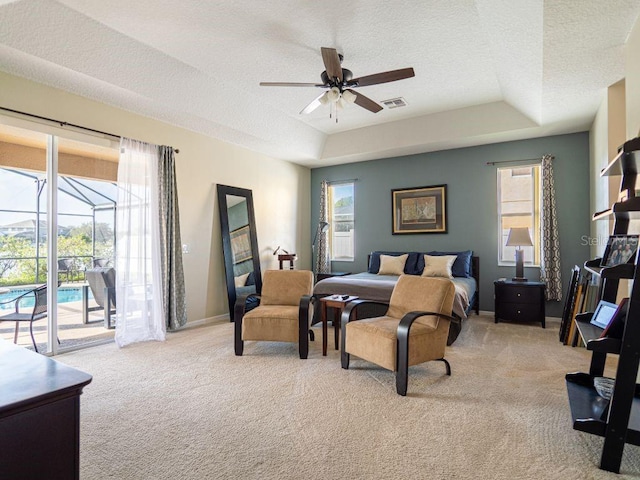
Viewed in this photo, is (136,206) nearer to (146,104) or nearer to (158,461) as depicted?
(146,104)

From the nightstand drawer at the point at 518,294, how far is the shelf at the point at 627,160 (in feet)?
10.0

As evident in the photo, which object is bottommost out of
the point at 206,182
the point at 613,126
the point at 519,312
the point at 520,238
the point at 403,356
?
the point at 519,312

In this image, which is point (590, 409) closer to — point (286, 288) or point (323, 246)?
point (286, 288)

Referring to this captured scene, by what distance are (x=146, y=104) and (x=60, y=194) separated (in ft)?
4.55

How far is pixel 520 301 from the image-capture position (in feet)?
16.5

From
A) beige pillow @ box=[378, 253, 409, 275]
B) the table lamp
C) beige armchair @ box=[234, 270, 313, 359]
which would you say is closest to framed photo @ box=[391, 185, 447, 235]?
beige pillow @ box=[378, 253, 409, 275]

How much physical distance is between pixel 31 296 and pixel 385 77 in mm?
Answer: 4124

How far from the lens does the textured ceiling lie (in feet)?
9.36

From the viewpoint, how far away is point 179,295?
4.84 metres

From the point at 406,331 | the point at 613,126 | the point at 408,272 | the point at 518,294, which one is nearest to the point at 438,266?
the point at 408,272

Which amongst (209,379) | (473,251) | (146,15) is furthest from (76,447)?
(473,251)

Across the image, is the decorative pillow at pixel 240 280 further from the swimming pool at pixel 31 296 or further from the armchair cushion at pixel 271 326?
the swimming pool at pixel 31 296

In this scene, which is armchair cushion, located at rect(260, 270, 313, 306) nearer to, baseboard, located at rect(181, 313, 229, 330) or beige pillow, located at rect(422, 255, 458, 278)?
baseboard, located at rect(181, 313, 229, 330)

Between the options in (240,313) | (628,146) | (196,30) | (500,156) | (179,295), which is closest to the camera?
(628,146)
